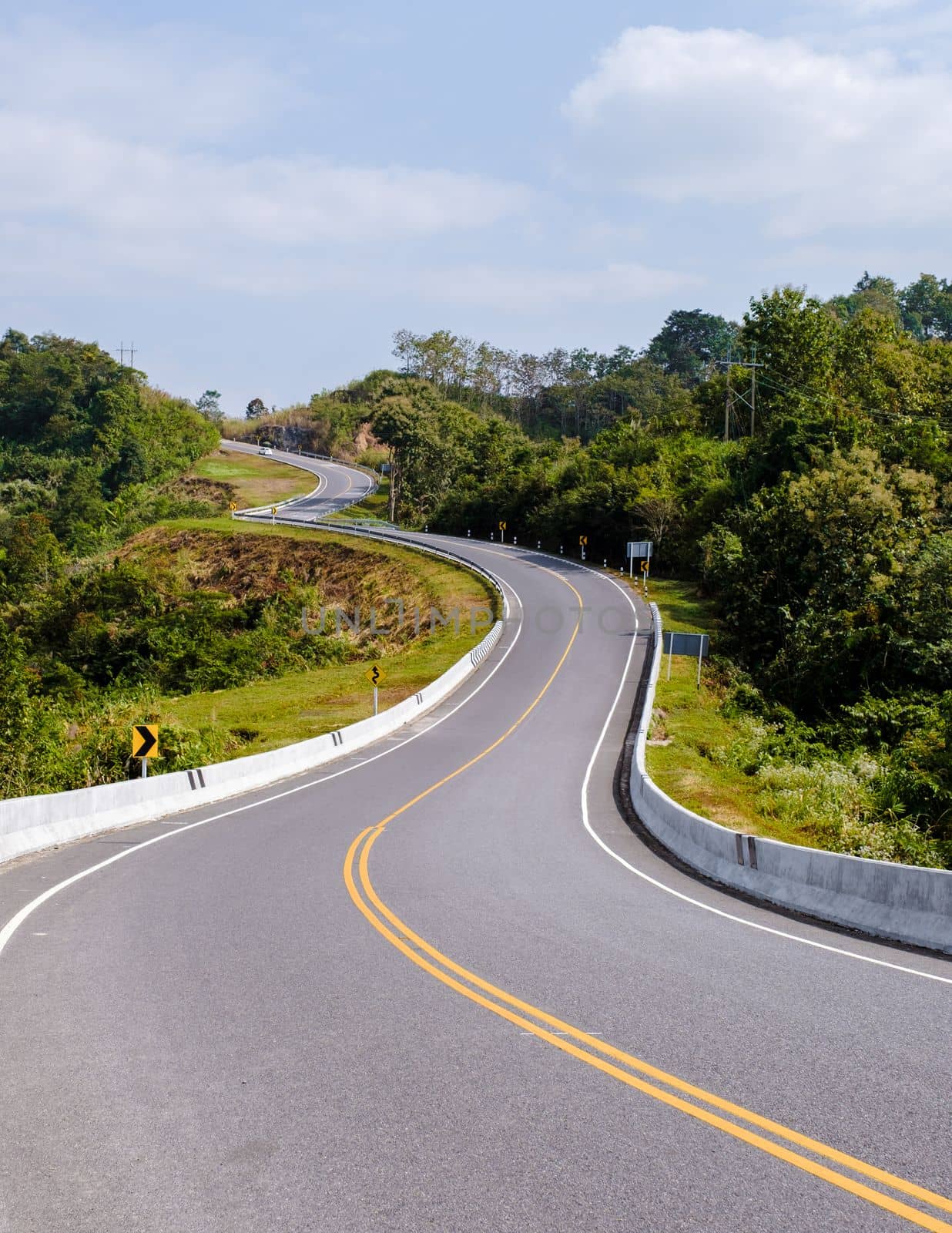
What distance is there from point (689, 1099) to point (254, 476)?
123582mm

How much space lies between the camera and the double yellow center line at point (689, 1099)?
17.6 feet

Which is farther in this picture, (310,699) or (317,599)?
(317,599)

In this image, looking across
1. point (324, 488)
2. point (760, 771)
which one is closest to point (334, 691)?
point (760, 771)

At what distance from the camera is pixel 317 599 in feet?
227

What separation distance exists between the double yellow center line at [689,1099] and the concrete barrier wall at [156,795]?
28.0 ft

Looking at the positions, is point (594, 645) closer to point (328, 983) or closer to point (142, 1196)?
point (328, 983)

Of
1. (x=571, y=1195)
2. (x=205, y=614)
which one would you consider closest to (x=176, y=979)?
(x=571, y=1195)

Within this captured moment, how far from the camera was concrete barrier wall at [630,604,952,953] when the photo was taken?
11.3 m

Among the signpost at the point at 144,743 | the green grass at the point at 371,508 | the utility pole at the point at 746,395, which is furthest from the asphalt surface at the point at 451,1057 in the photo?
the green grass at the point at 371,508

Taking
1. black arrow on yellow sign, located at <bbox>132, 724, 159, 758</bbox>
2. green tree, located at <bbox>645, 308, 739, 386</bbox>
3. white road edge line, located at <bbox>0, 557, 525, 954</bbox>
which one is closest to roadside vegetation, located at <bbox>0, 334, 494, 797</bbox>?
white road edge line, located at <bbox>0, 557, 525, 954</bbox>

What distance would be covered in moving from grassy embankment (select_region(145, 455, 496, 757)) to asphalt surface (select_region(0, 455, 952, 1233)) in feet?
71.8

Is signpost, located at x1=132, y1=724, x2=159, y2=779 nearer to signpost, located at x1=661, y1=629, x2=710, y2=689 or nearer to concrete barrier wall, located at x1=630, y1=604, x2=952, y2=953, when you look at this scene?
concrete barrier wall, located at x1=630, y1=604, x2=952, y2=953

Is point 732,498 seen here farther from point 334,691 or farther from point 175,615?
point 175,615

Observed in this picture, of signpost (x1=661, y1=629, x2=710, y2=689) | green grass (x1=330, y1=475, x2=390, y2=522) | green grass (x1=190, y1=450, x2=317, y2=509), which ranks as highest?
green grass (x1=190, y1=450, x2=317, y2=509)
